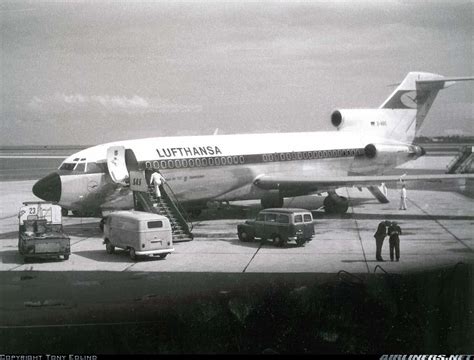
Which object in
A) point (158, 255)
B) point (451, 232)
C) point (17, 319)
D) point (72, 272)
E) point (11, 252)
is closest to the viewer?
point (17, 319)

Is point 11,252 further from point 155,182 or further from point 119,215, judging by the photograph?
point 155,182

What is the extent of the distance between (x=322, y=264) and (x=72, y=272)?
8109 millimetres

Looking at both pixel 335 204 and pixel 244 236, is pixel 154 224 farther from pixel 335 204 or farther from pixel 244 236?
pixel 335 204

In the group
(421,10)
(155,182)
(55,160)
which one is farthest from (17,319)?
(55,160)

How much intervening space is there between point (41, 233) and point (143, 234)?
410cm

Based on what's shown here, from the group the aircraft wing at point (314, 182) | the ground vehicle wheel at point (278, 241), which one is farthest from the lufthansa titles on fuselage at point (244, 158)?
the ground vehicle wheel at point (278, 241)

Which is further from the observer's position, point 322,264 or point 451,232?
point 451,232

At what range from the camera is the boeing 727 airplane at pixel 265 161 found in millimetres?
27094

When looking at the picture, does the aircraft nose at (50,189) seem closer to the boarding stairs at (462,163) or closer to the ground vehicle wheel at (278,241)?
the ground vehicle wheel at (278,241)

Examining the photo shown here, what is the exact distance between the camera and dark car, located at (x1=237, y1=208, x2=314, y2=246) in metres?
23.8

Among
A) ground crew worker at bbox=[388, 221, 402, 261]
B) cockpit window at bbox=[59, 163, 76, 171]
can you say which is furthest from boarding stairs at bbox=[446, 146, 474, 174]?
cockpit window at bbox=[59, 163, 76, 171]

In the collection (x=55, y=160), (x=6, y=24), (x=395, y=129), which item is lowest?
(x=55, y=160)

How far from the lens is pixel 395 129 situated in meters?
37.1

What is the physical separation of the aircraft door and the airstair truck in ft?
11.1
